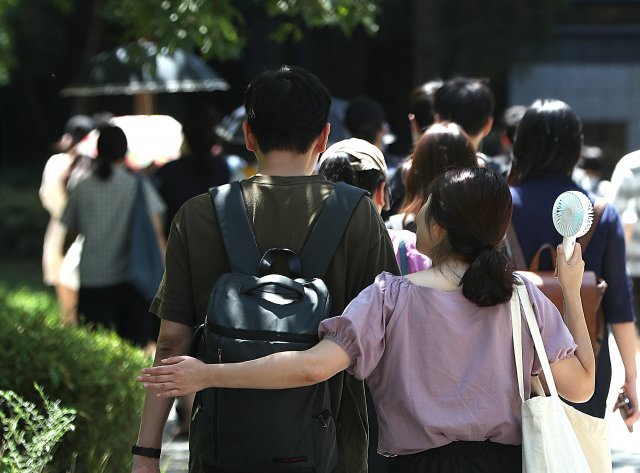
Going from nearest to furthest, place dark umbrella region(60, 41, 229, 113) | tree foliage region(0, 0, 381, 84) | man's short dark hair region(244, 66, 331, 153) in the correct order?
man's short dark hair region(244, 66, 331, 153) < tree foliage region(0, 0, 381, 84) < dark umbrella region(60, 41, 229, 113)

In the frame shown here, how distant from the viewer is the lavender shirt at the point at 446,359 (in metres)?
2.84

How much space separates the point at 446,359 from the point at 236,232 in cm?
61

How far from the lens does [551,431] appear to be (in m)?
2.77

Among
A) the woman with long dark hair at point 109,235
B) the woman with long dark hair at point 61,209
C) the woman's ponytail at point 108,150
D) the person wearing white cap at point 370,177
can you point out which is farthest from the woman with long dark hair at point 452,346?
the woman with long dark hair at point 61,209

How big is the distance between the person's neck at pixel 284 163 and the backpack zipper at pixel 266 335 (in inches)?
20.0

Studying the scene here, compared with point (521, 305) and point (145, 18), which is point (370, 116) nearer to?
point (145, 18)

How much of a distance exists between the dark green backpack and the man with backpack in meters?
0.14

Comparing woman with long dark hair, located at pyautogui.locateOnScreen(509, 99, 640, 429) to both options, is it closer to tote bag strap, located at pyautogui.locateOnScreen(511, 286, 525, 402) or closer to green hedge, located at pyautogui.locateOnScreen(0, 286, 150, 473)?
tote bag strap, located at pyautogui.locateOnScreen(511, 286, 525, 402)

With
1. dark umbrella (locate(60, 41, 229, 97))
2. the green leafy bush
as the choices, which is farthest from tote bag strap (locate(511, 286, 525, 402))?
dark umbrella (locate(60, 41, 229, 97))

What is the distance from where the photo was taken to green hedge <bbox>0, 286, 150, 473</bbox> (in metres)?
4.83

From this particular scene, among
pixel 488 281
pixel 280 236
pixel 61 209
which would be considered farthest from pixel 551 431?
pixel 61 209

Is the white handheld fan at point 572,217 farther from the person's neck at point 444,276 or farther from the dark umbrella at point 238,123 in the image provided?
the dark umbrella at point 238,123

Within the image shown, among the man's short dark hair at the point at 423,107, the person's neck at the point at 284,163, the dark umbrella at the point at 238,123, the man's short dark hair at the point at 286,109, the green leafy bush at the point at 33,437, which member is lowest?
the dark umbrella at the point at 238,123

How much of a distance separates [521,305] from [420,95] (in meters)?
3.19
